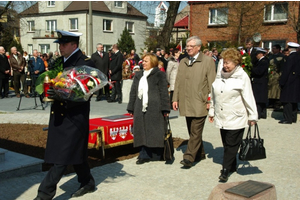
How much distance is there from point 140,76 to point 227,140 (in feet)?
6.72

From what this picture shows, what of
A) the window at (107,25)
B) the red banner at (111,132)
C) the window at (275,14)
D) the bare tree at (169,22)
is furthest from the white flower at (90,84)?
the window at (107,25)

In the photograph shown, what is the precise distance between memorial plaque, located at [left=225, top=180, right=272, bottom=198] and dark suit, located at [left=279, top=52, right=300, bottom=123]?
7.33 metres

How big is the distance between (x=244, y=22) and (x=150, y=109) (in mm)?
25566

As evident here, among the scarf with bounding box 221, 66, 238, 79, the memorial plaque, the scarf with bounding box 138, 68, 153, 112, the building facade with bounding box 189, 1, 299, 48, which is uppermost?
the building facade with bounding box 189, 1, 299, 48

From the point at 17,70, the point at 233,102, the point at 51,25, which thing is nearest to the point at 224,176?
the point at 233,102

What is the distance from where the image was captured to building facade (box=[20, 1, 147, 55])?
50.1 metres

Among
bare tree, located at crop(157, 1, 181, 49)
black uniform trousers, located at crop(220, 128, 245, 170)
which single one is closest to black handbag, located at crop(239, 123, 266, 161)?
black uniform trousers, located at crop(220, 128, 245, 170)

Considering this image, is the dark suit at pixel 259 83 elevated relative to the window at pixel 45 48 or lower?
lower

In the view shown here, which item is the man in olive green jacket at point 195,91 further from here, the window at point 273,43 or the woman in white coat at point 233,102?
the window at point 273,43

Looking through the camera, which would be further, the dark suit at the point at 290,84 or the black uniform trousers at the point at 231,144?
the dark suit at the point at 290,84

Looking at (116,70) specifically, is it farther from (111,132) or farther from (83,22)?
(83,22)

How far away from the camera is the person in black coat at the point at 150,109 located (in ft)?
22.1

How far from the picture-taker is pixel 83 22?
49688mm

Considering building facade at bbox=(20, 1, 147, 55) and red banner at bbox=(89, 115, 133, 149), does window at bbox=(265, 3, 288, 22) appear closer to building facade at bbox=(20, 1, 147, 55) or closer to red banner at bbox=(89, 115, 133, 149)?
building facade at bbox=(20, 1, 147, 55)
